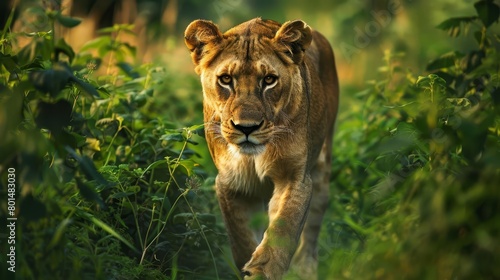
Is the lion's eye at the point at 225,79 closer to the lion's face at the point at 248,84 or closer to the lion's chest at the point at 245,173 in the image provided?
the lion's face at the point at 248,84

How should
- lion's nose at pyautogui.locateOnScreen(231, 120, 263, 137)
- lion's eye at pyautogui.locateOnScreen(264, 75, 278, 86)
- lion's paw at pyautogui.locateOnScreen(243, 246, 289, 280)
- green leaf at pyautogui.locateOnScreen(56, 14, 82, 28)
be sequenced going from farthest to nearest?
lion's eye at pyautogui.locateOnScreen(264, 75, 278, 86) → lion's nose at pyautogui.locateOnScreen(231, 120, 263, 137) → lion's paw at pyautogui.locateOnScreen(243, 246, 289, 280) → green leaf at pyautogui.locateOnScreen(56, 14, 82, 28)

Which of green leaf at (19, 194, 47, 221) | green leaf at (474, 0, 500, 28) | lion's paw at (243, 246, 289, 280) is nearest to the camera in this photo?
green leaf at (19, 194, 47, 221)

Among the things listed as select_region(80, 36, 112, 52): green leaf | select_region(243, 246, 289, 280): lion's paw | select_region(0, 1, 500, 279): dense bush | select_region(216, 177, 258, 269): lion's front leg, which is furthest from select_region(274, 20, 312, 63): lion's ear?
select_region(80, 36, 112, 52): green leaf

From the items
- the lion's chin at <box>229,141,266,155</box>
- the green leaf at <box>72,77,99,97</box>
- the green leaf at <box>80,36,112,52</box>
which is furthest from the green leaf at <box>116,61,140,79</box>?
the green leaf at <box>72,77,99,97</box>

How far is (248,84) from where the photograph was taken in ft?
17.8

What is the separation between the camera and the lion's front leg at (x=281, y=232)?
510cm

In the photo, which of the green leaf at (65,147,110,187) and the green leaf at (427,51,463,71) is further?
the green leaf at (427,51,463,71)

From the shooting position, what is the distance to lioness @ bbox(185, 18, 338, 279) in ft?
17.4

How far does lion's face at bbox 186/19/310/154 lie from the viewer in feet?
17.4

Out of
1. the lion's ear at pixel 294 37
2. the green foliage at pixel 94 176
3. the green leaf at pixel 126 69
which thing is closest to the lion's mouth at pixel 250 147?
the green foliage at pixel 94 176

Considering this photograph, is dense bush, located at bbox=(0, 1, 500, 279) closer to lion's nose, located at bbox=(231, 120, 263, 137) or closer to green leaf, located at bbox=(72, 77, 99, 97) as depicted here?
green leaf, located at bbox=(72, 77, 99, 97)

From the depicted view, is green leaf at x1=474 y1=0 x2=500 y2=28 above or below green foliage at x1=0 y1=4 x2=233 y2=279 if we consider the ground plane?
above

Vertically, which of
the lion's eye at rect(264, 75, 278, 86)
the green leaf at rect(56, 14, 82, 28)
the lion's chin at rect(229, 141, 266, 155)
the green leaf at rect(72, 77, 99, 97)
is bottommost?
the lion's chin at rect(229, 141, 266, 155)

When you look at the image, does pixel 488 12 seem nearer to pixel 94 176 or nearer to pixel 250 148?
pixel 250 148
